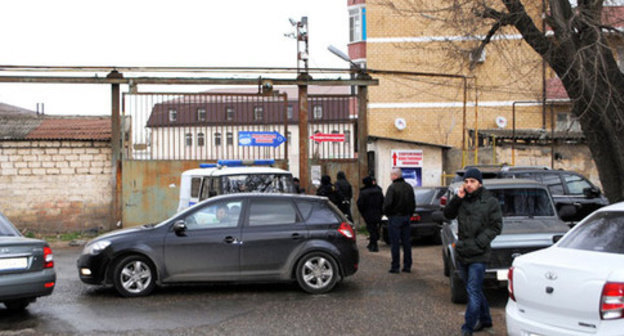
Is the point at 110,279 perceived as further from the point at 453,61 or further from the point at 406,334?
the point at 453,61

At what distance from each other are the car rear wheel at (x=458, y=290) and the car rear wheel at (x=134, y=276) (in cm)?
433

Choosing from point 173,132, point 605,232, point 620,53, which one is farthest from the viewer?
point 173,132

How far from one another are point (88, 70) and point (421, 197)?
9.47m

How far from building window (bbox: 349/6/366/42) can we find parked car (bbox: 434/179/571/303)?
22.5 metres

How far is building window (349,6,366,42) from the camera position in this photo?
3198 cm

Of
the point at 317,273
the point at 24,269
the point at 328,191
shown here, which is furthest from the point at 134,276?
the point at 328,191

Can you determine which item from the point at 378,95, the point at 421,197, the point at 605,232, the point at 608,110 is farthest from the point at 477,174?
the point at 378,95

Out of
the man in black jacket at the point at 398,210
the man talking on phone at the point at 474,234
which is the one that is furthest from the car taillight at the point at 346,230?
the man talking on phone at the point at 474,234

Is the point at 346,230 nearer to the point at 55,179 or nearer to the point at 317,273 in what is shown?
the point at 317,273

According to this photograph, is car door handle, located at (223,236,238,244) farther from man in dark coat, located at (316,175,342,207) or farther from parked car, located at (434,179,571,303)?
man in dark coat, located at (316,175,342,207)

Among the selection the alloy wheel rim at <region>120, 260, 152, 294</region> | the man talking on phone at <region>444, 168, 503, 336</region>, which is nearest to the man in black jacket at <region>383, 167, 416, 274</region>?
the man talking on phone at <region>444, 168, 503, 336</region>

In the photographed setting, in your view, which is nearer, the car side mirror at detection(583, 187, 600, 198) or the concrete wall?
the car side mirror at detection(583, 187, 600, 198)

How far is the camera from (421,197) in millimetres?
15875

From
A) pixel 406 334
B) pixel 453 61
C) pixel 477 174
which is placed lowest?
pixel 406 334
